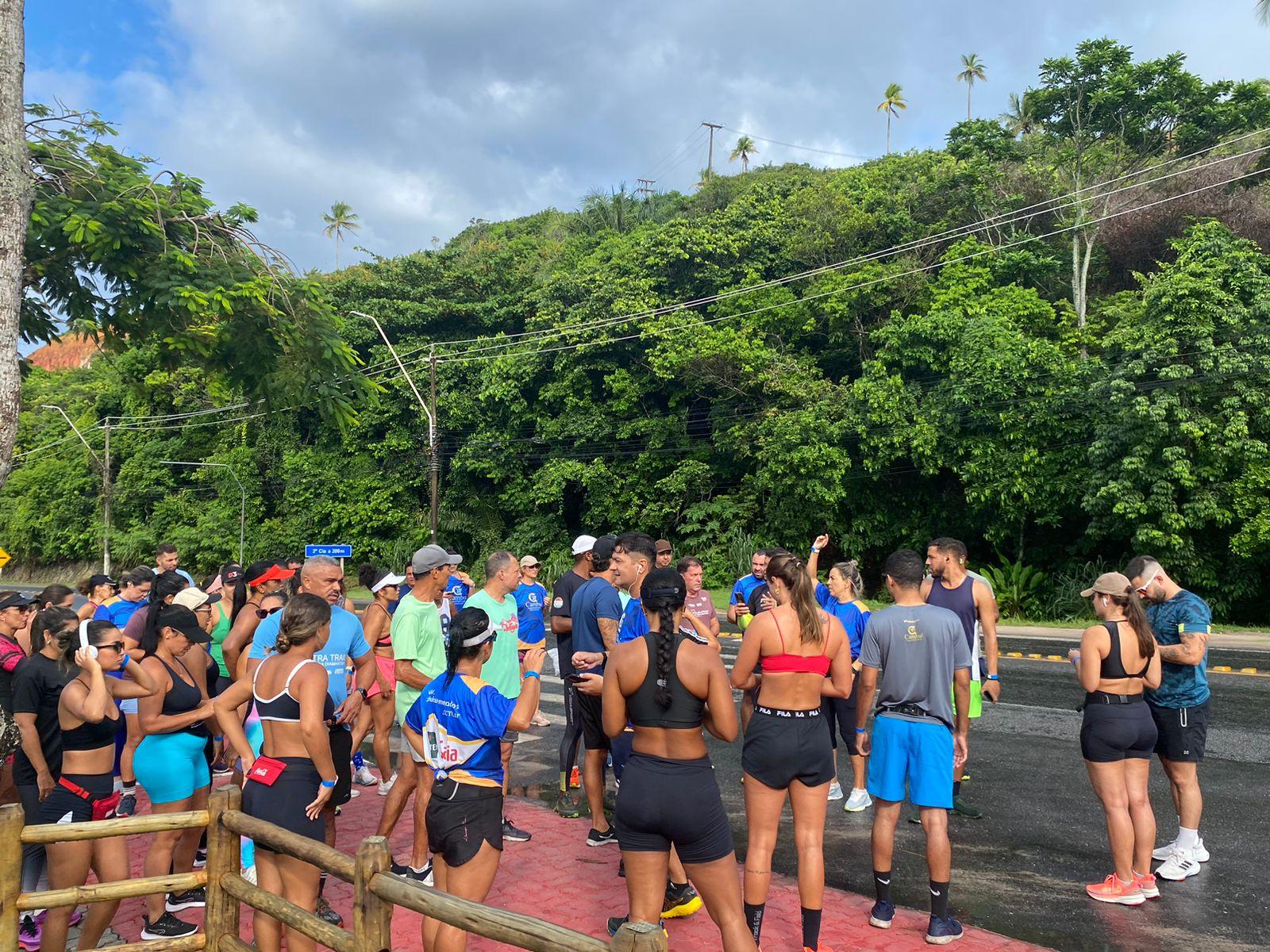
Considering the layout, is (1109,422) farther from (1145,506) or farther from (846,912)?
(846,912)

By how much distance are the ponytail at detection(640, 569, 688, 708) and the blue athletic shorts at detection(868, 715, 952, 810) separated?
66.8 inches

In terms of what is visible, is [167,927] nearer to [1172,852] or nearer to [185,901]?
[185,901]

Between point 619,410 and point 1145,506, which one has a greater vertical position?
point 619,410

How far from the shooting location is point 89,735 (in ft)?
16.0

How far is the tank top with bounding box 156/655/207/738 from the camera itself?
5.09 metres

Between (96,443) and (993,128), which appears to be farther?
(96,443)

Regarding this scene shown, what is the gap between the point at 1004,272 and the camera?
28906mm

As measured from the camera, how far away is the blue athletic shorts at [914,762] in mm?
5059

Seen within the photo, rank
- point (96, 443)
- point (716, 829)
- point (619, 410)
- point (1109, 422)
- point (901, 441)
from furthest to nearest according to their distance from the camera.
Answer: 1. point (96, 443)
2. point (619, 410)
3. point (901, 441)
4. point (1109, 422)
5. point (716, 829)

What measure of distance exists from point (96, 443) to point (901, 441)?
41.4m

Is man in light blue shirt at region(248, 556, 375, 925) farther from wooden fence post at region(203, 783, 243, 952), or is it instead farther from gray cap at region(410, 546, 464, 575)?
wooden fence post at region(203, 783, 243, 952)

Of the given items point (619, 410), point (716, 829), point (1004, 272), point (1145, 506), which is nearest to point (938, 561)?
point (716, 829)

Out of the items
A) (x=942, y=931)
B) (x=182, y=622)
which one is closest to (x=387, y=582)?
(x=182, y=622)

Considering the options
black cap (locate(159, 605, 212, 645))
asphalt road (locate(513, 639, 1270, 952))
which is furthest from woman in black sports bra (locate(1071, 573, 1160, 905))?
A: black cap (locate(159, 605, 212, 645))
